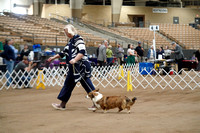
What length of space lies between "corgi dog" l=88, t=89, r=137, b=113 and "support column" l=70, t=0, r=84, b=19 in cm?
2998

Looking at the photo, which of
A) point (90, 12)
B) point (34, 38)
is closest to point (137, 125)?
point (34, 38)

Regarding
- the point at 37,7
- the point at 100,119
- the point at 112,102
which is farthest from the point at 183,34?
the point at 100,119

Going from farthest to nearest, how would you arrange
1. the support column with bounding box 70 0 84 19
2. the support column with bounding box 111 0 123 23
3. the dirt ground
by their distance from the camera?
the support column with bounding box 111 0 123 23, the support column with bounding box 70 0 84 19, the dirt ground

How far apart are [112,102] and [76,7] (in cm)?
3026

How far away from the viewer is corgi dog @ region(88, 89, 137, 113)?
16.6 feet

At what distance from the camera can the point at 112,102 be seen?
16.9 feet

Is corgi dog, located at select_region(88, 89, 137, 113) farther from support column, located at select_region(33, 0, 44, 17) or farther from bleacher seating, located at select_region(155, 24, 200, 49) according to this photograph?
support column, located at select_region(33, 0, 44, 17)

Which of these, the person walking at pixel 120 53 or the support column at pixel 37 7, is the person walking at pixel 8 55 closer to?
the person walking at pixel 120 53

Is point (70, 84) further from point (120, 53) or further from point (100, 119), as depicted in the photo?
point (120, 53)

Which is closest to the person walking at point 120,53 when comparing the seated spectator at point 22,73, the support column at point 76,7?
the seated spectator at point 22,73

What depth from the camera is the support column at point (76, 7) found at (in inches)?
1367

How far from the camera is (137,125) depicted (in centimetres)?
402

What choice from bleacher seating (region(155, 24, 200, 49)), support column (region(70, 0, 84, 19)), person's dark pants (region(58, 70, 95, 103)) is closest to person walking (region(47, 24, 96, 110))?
person's dark pants (region(58, 70, 95, 103))

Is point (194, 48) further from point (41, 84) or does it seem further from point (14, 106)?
point (14, 106)
